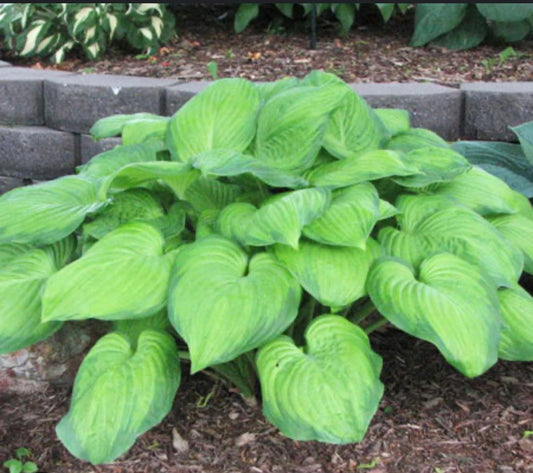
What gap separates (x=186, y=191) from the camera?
204 centimetres

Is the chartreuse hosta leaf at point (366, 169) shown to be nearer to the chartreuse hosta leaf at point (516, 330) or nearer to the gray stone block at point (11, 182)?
the chartreuse hosta leaf at point (516, 330)

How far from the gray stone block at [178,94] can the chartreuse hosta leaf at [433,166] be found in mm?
1244

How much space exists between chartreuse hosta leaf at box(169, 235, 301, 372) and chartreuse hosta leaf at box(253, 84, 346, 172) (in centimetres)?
28

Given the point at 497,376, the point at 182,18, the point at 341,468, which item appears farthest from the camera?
the point at 182,18

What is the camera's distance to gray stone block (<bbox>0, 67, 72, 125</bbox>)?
3.39 m

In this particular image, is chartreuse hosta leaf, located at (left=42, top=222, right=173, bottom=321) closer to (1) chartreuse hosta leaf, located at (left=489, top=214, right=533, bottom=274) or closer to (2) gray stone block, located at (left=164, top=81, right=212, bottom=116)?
(1) chartreuse hosta leaf, located at (left=489, top=214, right=533, bottom=274)

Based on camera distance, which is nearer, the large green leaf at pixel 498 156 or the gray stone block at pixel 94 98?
→ the large green leaf at pixel 498 156

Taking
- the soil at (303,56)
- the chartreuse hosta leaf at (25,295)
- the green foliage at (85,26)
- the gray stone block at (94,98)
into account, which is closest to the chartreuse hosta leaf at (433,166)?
the chartreuse hosta leaf at (25,295)

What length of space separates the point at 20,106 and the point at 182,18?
1.31m

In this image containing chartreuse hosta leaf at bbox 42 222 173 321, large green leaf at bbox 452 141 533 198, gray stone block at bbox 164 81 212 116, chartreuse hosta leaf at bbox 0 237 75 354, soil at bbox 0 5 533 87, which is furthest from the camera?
soil at bbox 0 5 533 87

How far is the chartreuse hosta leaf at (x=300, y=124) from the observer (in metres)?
1.90

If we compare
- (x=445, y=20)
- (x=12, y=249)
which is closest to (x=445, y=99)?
(x=445, y=20)

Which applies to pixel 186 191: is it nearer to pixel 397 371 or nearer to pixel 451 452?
pixel 397 371

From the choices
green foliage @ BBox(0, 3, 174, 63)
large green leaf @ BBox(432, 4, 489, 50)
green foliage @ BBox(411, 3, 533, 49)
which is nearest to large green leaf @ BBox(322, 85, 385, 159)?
green foliage @ BBox(411, 3, 533, 49)
